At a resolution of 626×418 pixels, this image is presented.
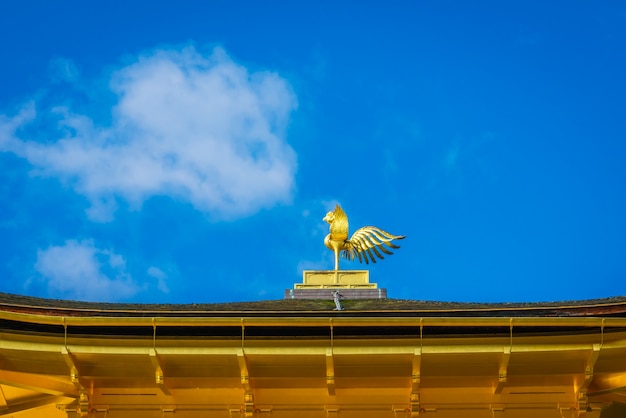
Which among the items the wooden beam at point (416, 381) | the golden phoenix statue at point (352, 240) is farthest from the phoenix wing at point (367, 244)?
the wooden beam at point (416, 381)

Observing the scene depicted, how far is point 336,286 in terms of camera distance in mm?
25047

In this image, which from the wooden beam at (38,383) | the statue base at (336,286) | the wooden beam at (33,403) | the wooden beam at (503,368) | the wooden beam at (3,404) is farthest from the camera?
the statue base at (336,286)

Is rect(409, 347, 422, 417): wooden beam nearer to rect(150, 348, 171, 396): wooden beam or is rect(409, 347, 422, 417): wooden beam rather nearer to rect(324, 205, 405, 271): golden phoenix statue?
rect(150, 348, 171, 396): wooden beam

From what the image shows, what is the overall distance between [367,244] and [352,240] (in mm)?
438

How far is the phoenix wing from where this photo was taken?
27.3m

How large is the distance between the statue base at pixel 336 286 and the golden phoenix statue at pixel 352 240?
102 cm

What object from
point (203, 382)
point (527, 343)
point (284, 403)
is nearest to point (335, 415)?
point (284, 403)

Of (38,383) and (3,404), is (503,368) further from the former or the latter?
(3,404)

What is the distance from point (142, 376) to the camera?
15.0 metres

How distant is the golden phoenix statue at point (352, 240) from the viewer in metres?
26.8

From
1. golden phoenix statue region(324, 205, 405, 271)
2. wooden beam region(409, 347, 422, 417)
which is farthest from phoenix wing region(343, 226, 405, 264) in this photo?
wooden beam region(409, 347, 422, 417)

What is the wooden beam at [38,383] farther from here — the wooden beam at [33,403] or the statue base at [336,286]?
the statue base at [336,286]

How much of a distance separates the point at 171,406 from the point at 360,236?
515 inches

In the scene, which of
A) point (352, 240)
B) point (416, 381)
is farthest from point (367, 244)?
point (416, 381)
